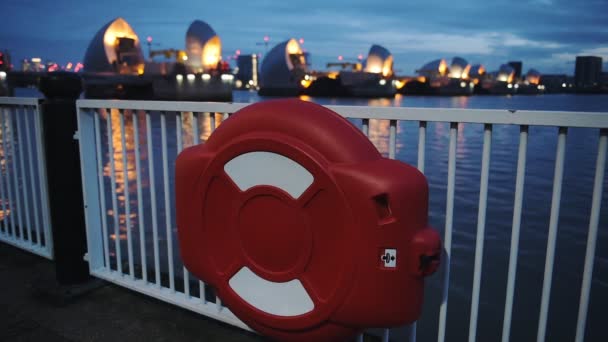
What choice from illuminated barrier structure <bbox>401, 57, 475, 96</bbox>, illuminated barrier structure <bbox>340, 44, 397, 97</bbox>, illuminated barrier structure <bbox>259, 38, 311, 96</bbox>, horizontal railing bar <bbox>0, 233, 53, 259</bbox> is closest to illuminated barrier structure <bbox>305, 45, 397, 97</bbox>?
illuminated barrier structure <bbox>340, 44, 397, 97</bbox>

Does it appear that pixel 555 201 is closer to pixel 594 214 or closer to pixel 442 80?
pixel 594 214

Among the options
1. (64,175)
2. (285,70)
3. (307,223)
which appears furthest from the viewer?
(285,70)

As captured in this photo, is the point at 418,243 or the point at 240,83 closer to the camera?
the point at 418,243

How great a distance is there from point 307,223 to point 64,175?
174 centimetres

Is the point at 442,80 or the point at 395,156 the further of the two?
the point at 442,80

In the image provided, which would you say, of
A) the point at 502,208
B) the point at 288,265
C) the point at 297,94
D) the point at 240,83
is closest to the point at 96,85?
the point at 297,94

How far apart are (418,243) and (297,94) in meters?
69.1

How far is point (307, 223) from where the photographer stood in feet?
4.22

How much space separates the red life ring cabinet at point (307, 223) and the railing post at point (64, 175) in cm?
124

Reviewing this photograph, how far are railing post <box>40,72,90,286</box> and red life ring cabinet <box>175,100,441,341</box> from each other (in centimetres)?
124

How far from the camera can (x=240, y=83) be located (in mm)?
134750

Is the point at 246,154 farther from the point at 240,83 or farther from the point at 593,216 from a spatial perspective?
the point at 240,83

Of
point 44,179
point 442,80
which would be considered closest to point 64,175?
point 44,179

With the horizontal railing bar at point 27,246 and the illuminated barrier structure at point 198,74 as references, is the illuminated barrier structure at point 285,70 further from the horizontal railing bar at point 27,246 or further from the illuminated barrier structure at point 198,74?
the horizontal railing bar at point 27,246
